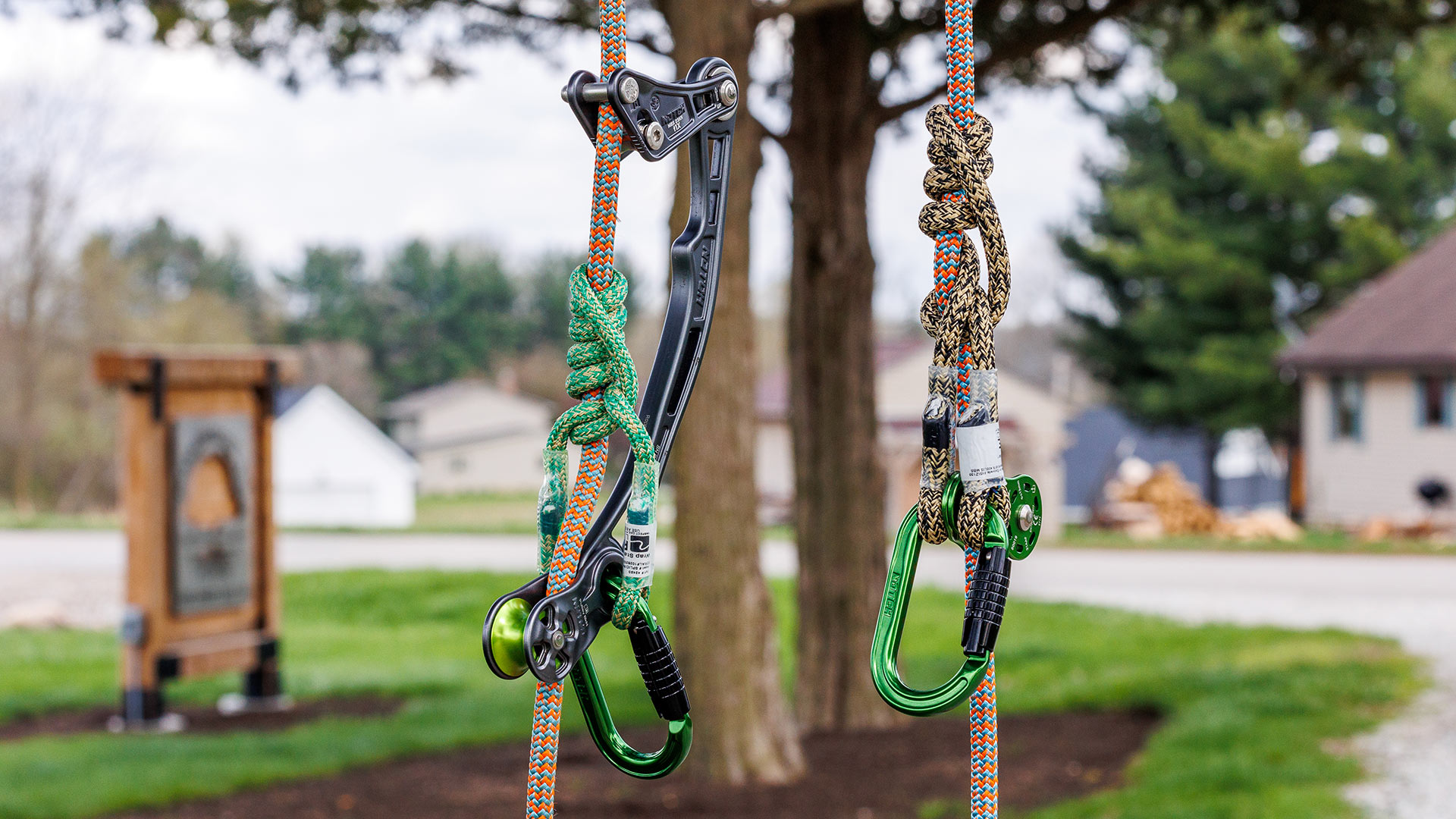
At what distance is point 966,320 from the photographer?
1203 millimetres

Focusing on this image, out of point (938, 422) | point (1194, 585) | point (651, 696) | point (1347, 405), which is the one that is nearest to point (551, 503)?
point (651, 696)

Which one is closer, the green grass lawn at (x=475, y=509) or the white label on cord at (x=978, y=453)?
the white label on cord at (x=978, y=453)

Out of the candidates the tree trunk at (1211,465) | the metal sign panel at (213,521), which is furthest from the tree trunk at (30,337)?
the tree trunk at (1211,465)

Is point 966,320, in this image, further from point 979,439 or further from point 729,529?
point 729,529

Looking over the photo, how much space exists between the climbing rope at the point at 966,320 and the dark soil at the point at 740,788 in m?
5.17

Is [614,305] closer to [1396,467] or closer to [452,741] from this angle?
[452,741]

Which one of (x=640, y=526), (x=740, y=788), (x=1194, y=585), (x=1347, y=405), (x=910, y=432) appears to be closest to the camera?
(x=640, y=526)

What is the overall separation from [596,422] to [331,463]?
46514 mm

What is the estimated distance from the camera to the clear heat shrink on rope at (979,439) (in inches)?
46.9

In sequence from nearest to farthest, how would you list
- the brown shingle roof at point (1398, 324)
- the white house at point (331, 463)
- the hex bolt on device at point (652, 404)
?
the hex bolt on device at point (652, 404) < the brown shingle roof at point (1398, 324) < the white house at point (331, 463)

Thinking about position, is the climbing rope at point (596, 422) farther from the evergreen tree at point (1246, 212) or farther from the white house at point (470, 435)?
the white house at point (470, 435)

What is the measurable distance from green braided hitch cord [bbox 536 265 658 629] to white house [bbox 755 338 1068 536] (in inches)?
911

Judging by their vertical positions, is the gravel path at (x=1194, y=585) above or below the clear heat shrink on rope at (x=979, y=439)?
below

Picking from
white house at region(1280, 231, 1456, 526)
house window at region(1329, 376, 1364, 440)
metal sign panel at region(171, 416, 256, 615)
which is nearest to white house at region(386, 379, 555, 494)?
white house at region(1280, 231, 1456, 526)
